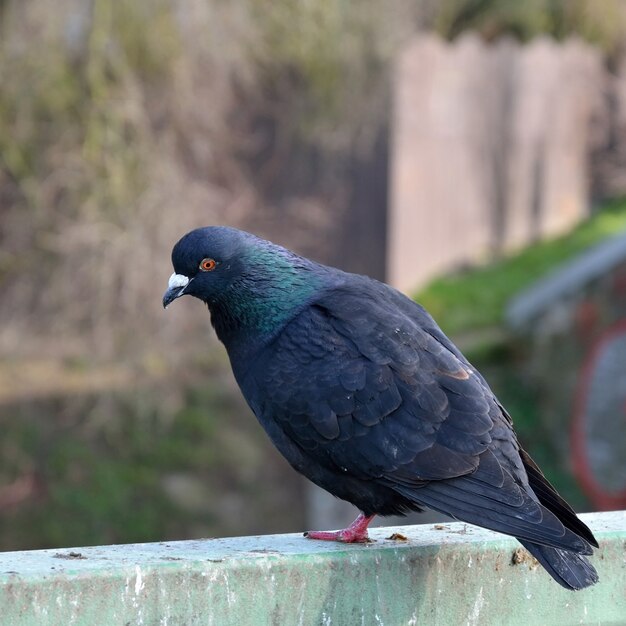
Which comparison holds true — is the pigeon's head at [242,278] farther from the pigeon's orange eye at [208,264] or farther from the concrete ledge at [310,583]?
the concrete ledge at [310,583]

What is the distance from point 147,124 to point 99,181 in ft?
2.06

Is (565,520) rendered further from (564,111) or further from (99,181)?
(564,111)

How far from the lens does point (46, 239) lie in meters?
9.26

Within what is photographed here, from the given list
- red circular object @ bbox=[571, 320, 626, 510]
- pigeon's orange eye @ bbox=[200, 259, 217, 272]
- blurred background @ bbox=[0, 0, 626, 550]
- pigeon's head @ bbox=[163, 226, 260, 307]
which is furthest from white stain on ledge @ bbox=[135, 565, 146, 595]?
red circular object @ bbox=[571, 320, 626, 510]

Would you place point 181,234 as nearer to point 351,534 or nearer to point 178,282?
point 178,282

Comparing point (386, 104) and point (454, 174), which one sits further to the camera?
point (454, 174)

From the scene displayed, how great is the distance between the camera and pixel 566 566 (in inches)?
118

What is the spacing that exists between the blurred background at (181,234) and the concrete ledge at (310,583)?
5.95m

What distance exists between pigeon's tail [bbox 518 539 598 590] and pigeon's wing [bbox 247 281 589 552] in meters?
0.12

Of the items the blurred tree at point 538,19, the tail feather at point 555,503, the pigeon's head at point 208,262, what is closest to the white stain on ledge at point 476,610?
the tail feather at point 555,503

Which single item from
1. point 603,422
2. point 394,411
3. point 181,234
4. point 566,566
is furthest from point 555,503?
point 603,422

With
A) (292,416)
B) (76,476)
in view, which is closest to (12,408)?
(76,476)

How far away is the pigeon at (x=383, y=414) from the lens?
3217 millimetres

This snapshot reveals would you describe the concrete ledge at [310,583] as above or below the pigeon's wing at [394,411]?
below
